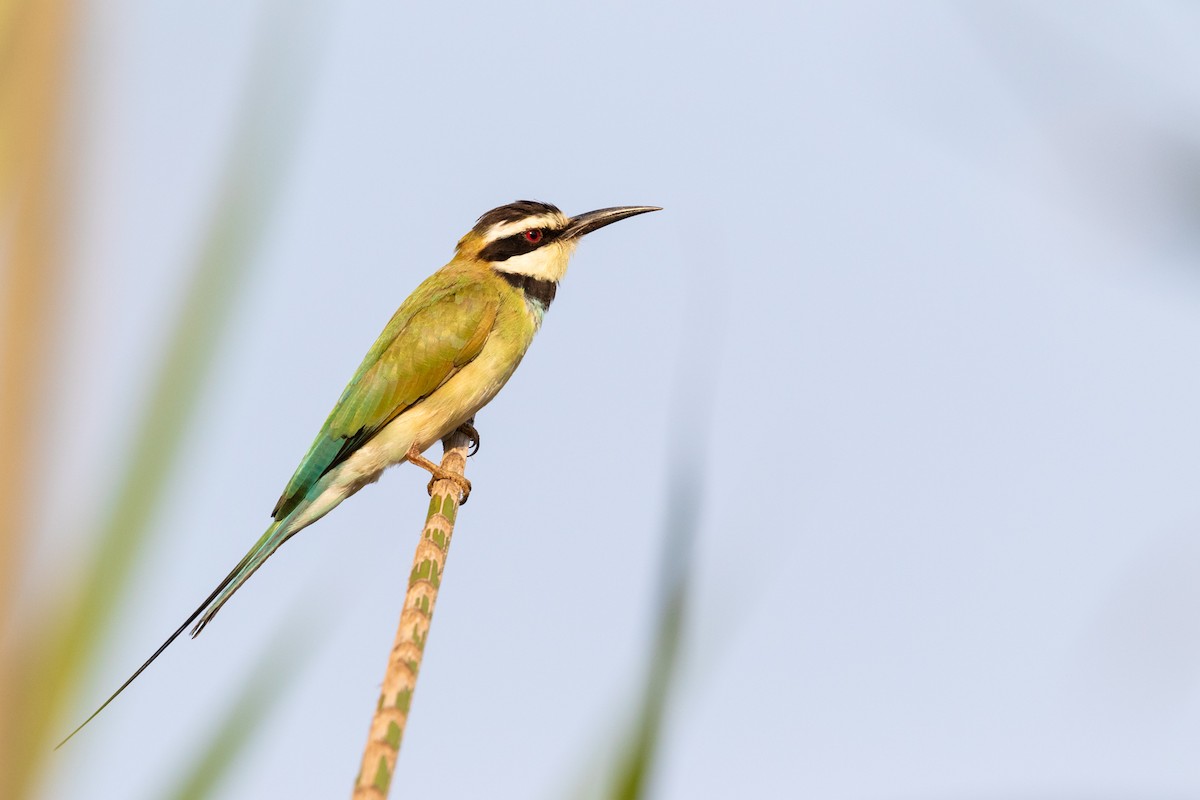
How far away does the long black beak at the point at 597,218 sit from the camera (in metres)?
6.42

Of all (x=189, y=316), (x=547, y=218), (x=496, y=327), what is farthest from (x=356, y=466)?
(x=189, y=316)

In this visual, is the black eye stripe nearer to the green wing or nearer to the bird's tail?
the green wing

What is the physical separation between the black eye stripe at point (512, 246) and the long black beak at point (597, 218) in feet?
0.36

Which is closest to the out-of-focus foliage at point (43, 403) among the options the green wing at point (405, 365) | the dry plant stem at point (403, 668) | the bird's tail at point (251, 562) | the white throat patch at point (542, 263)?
the dry plant stem at point (403, 668)

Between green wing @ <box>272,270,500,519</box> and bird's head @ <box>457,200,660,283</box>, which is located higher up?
bird's head @ <box>457,200,660,283</box>

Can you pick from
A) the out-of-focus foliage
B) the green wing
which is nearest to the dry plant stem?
the out-of-focus foliage

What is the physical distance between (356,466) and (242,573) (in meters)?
0.99

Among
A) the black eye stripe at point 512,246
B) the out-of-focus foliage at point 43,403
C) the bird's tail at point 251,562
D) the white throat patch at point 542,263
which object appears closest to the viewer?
the out-of-focus foliage at point 43,403

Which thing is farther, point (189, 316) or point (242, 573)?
point (242, 573)

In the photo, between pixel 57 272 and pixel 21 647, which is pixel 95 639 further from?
pixel 57 272

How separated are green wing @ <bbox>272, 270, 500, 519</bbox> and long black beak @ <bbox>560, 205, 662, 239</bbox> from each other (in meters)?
0.84

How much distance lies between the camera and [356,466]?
5.27 m

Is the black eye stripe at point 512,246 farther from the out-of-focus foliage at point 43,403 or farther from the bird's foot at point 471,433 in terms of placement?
the out-of-focus foliage at point 43,403

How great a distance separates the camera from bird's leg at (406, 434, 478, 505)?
4.43 m
